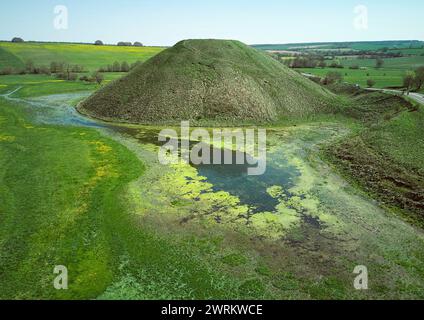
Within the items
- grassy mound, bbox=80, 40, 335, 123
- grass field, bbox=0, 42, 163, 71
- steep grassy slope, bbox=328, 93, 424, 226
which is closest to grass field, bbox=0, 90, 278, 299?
steep grassy slope, bbox=328, 93, 424, 226

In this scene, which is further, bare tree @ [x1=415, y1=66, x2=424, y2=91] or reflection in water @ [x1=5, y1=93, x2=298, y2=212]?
bare tree @ [x1=415, y1=66, x2=424, y2=91]

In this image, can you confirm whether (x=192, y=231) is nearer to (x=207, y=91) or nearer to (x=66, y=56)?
(x=207, y=91)

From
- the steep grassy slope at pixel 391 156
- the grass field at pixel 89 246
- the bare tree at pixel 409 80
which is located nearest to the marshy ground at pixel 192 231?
the grass field at pixel 89 246

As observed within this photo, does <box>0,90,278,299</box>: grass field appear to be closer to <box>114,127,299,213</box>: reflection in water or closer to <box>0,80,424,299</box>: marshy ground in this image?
<box>0,80,424,299</box>: marshy ground

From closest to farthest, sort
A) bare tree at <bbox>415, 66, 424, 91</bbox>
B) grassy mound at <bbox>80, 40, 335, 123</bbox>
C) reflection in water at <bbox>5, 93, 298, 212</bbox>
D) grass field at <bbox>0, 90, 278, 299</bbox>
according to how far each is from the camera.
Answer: grass field at <bbox>0, 90, 278, 299</bbox>, reflection in water at <bbox>5, 93, 298, 212</bbox>, grassy mound at <bbox>80, 40, 335, 123</bbox>, bare tree at <bbox>415, 66, 424, 91</bbox>
